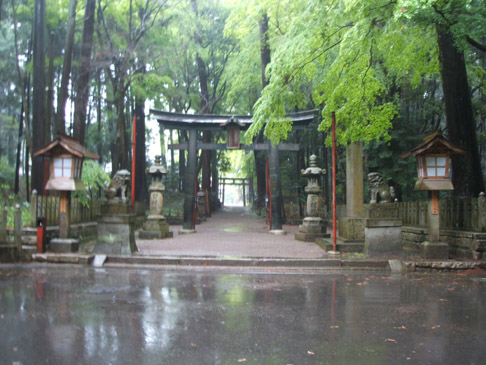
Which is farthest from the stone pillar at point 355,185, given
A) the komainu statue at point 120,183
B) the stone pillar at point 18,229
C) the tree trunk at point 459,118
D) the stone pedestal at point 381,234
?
the stone pillar at point 18,229

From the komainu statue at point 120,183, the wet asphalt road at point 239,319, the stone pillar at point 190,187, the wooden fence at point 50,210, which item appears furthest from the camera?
the stone pillar at point 190,187

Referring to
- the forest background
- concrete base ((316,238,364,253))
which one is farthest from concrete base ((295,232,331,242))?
the forest background

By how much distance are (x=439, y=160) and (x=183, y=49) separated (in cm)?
1759

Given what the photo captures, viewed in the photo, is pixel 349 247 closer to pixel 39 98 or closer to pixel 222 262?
pixel 222 262

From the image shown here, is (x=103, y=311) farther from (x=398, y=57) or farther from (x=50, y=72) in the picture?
(x=50, y=72)

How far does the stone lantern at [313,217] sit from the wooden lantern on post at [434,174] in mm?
5264

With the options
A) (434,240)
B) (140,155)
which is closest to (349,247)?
Answer: (434,240)

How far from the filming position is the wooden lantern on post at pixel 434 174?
32.1 feet

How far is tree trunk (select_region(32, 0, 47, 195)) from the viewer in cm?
1492

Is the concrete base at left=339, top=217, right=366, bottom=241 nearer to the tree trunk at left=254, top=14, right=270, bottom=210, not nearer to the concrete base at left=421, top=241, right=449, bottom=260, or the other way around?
the concrete base at left=421, top=241, right=449, bottom=260

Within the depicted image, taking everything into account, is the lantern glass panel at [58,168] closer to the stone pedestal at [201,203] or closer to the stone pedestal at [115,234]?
Answer: the stone pedestal at [115,234]

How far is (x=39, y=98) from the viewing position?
49.4 ft

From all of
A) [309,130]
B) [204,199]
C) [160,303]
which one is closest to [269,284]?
[160,303]

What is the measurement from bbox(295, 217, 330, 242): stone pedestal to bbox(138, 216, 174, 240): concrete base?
511 centimetres
